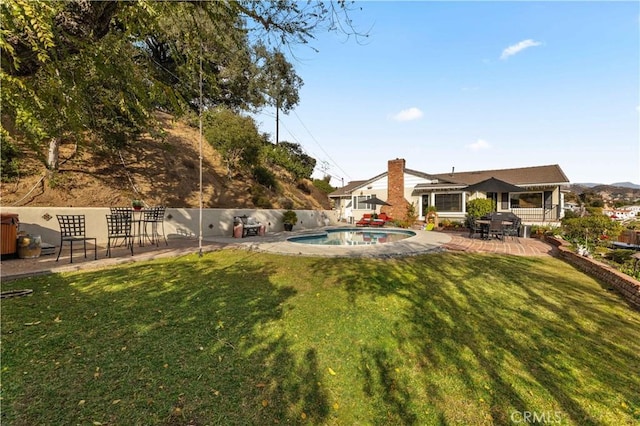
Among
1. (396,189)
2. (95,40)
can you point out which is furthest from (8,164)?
(396,189)

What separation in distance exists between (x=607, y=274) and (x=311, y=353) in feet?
24.8

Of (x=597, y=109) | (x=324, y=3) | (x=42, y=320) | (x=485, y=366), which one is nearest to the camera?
(x=485, y=366)

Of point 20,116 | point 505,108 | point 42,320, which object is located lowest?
point 42,320

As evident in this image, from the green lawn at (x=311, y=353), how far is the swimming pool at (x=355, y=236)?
890cm

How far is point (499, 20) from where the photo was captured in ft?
34.8

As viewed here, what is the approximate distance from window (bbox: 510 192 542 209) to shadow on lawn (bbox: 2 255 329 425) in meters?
21.9

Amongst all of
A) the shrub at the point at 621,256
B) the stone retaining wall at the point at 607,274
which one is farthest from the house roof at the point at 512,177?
the shrub at the point at 621,256

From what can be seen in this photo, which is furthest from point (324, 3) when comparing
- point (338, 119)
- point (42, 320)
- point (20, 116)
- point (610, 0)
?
point (338, 119)

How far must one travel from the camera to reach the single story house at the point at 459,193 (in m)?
18.9

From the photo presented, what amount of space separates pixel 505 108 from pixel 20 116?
1847 cm

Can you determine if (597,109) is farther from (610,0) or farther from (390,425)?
(390,425)

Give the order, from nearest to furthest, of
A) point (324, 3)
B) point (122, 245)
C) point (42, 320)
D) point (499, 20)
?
1. point (42, 320)
2. point (324, 3)
3. point (122, 245)
4. point (499, 20)

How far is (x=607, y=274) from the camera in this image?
641cm

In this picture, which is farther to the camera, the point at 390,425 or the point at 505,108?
the point at 505,108
